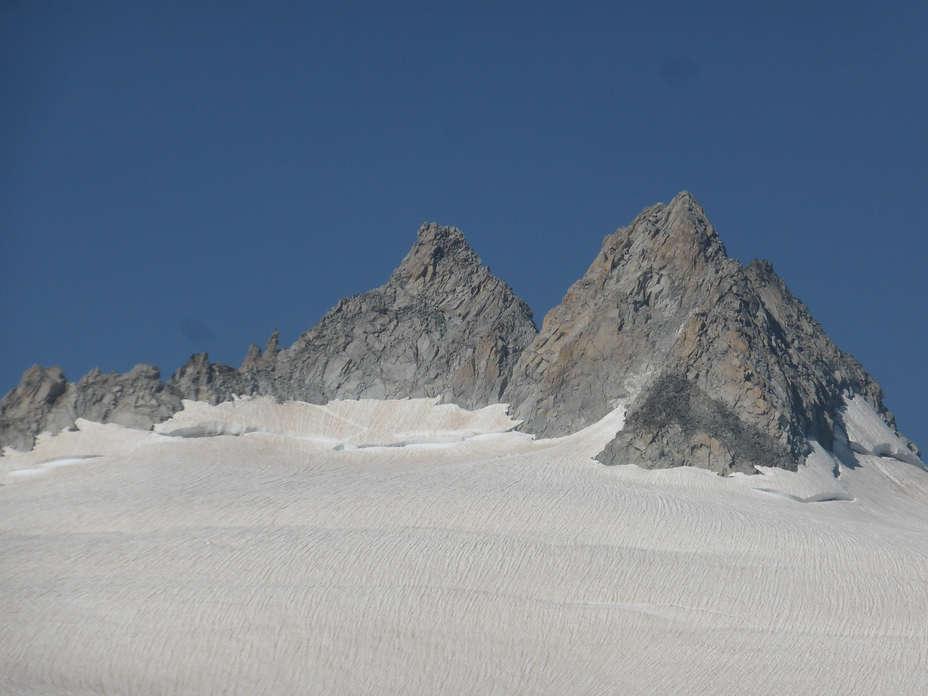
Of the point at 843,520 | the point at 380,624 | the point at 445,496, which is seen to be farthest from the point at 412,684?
the point at 843,520

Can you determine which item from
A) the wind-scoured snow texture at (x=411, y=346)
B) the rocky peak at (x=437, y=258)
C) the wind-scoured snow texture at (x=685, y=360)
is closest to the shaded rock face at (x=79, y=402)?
the wind-scoured snow texture at (x=411, y=346)

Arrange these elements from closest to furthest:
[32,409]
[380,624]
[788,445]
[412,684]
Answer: [412,684] < [380,624] < [788,445] < [32,409]

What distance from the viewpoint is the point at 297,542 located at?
7631 centimetres

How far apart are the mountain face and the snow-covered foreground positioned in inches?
223

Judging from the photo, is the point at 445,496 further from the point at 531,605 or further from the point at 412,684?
the point at 412,684

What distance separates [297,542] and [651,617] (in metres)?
24.6

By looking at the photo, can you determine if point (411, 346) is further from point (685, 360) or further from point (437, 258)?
point (685, 360)

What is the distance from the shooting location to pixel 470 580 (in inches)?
2739

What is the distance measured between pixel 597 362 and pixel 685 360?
11.9m

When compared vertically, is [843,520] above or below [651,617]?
above

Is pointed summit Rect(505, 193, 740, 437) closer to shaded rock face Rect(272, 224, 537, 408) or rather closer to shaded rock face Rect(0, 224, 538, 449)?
shaded rock face Rect(272, 224, 537, 408)

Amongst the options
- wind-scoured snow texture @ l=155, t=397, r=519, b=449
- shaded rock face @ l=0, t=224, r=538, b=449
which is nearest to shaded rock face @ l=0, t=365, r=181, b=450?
shaded rock face @ l=0, t=224, r=538, b=449

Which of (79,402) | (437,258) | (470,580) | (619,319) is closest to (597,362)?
(619,319)

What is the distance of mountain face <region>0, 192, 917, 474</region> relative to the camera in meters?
98.4
